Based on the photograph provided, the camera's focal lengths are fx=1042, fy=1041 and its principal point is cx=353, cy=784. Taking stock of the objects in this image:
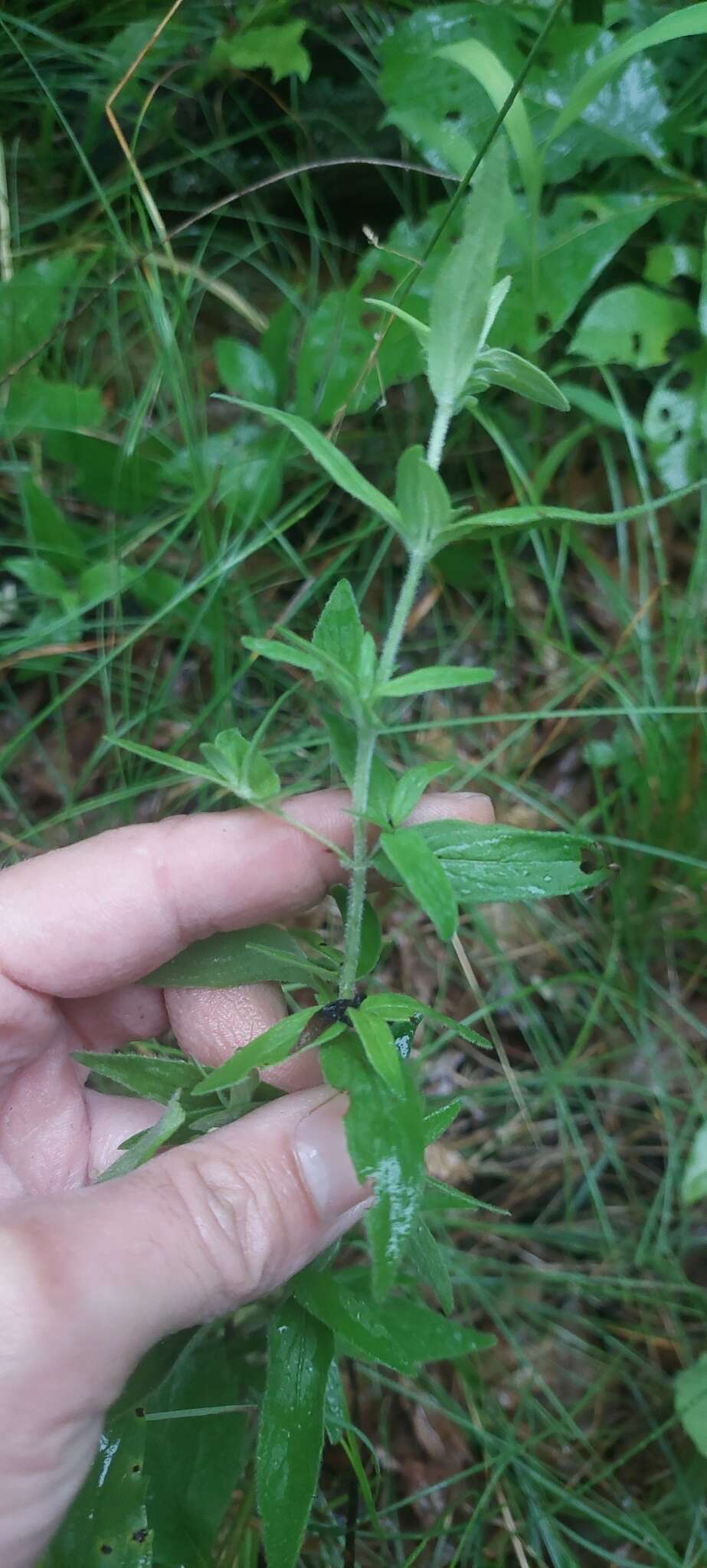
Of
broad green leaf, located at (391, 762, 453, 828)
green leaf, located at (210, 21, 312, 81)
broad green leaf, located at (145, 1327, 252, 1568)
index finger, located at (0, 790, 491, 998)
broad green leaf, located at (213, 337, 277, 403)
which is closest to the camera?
broad green leaf, located at (391, 762, 453, 828)

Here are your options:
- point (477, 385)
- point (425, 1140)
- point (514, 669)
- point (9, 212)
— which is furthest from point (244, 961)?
point (9, 212)

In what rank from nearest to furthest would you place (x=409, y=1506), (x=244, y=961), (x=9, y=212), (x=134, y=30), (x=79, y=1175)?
(x=244, y=961) < (x=79, y=1175) < (x=409, y=1506) < (x=134, y=30) < (x=9, y=212)

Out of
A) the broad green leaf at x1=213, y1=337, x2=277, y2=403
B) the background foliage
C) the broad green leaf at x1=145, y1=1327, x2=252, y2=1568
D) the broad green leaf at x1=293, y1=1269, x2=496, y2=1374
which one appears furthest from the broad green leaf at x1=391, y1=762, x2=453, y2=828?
the broad green leaf at x1=213, y1=337, x2=277, y2=403

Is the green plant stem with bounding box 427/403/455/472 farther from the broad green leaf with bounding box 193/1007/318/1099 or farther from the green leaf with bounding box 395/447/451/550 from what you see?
the broad green leaf with bounding box 193/1007/318/1099

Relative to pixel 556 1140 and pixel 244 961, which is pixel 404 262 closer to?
pixel 244 961

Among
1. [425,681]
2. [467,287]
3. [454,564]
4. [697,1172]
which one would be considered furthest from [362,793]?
[454,564]

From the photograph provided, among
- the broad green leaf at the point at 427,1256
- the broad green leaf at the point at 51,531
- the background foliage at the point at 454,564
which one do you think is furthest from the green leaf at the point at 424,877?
the broad green leaf at the point at 51,531

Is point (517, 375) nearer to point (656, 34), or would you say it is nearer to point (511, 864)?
point (511, 864)
